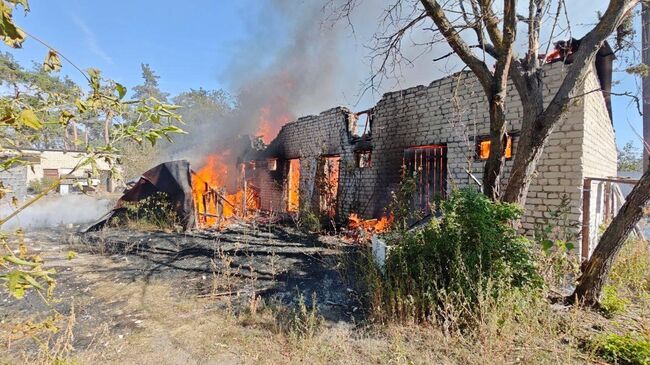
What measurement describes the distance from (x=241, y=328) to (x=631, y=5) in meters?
6.18

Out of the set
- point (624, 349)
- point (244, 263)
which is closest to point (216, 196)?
point (244, 263)

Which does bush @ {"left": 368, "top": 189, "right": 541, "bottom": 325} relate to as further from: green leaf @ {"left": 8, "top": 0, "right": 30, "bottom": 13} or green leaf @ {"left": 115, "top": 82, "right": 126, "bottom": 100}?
green leaf @ {"left": 8, "top": 0, "right": 30, "bottom": 13}

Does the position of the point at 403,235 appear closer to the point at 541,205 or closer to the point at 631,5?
the point at 541,205

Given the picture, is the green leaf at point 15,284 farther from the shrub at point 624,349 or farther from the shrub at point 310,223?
the shrub at point 310,223

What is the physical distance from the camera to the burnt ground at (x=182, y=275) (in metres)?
4.08

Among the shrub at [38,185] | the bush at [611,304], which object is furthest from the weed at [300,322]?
the shrub at [38,185]

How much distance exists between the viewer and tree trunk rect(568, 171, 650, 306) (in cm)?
363

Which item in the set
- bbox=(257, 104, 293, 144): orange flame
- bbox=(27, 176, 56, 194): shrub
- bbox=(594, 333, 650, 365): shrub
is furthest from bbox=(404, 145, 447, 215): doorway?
bbox=(27, 176, 56, 194): shrub

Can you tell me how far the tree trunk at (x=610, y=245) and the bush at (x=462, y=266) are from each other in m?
0.97

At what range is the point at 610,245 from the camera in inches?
151

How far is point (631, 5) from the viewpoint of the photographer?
3.82 metres

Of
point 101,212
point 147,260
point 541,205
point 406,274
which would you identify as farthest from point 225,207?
point 541,205

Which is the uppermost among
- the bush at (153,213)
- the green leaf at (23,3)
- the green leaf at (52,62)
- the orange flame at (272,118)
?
the orange flame at (272,118)

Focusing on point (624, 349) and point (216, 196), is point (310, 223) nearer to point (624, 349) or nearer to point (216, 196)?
point (216, 196)
